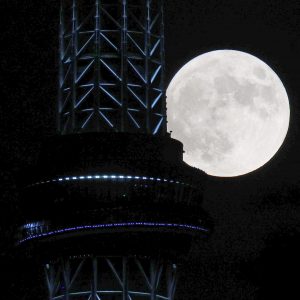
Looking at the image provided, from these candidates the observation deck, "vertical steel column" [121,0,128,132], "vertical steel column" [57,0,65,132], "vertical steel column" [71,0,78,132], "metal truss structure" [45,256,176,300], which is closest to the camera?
the observation deck

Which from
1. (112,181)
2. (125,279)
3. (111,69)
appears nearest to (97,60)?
(111,69)

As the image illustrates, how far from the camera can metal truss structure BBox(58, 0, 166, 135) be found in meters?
127

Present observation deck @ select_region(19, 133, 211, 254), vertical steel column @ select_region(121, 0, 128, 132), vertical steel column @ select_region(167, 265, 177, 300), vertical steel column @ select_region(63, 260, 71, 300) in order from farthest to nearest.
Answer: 1. vertical steel column @ select_region(121, 0, 128, 132)
2. vertical steel column @ select_region(167, 265, 177, 300)
3. vertical steel column @ select_region(63, 260, 71, 300)
4. observation deck @ select_region(19, 133, 211, 254)

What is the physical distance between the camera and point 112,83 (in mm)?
129875

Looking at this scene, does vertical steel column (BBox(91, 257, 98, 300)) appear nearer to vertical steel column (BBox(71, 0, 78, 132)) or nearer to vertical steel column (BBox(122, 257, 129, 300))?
vertical steel column (BBox(122, 257, 129, 300))

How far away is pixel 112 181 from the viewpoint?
389 feet

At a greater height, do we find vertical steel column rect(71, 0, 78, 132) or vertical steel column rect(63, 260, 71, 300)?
vertical steel column rect(71, 0, 78, 132)

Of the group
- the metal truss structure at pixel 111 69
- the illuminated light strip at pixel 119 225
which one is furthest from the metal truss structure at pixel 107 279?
the metal truss structure at pixel 111 69

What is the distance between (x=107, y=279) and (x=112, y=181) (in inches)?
492

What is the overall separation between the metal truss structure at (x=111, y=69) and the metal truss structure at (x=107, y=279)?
16651mm

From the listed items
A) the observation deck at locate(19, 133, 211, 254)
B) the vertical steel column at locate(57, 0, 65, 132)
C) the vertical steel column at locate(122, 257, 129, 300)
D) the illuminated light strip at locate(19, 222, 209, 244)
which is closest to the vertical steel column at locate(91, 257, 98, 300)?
the observation deck at locate(19, 133, 211, 254)

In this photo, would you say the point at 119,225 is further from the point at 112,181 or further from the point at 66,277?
the point at 66,277

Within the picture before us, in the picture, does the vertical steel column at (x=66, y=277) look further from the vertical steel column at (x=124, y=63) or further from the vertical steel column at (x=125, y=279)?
the vertical steel column at (x=124, y=63)

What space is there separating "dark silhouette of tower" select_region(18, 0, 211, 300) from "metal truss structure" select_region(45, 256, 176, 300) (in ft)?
0.41
